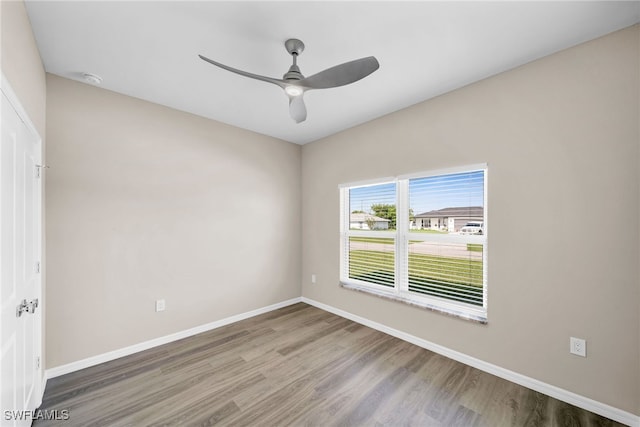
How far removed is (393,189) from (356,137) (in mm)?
866

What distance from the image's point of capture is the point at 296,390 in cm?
207

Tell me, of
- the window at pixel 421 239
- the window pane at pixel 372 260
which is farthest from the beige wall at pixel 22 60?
the window pane at pixel 372 260

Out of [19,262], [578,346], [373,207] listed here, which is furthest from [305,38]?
[578,346]

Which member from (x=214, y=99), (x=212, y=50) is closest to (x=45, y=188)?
(x=214, y=99)

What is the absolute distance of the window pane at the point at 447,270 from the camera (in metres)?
2.46

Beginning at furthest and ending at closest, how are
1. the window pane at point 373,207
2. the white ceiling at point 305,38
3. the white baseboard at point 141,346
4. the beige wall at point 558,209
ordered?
the window pane at point 373,207
the white baseboard at point 141,346
the beige wall at point 558,209
the white ceiling at point 305,38

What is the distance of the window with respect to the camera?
8.10ft

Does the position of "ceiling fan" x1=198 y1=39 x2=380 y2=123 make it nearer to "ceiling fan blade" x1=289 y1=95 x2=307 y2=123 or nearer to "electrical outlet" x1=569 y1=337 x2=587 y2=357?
"ceiling fan blade" x1=289 y1=95 x2=307 y2=123

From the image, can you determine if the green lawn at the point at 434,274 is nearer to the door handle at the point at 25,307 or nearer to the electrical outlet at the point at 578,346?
the electrical outlet at the point at 578,346

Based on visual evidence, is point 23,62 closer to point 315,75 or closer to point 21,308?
point 21,308

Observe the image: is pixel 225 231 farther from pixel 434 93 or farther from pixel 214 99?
pixel 434 93

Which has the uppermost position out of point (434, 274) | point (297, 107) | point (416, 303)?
point (297, 107)

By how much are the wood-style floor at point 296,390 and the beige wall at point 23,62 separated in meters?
0.74

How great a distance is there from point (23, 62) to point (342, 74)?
6.03 ft
